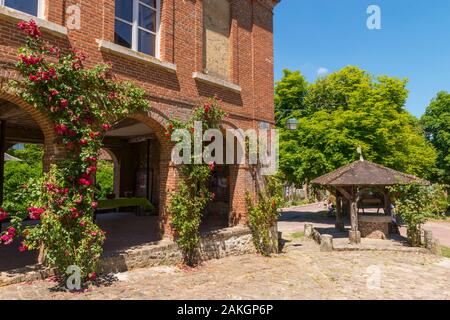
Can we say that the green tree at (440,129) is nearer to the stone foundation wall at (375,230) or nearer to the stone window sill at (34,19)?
the stone foundation wall at (375,230)

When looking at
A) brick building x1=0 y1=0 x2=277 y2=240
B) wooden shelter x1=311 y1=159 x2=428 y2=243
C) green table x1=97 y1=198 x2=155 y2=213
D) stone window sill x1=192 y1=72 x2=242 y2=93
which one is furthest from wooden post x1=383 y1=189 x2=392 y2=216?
green table x1=97 y1=198 x2=155 y2=213

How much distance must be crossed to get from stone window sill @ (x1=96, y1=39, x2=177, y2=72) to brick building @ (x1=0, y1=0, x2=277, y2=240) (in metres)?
0.02

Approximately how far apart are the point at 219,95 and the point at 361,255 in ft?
22.8

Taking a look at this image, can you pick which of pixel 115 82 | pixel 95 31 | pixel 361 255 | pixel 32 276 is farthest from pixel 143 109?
pixel 361 255

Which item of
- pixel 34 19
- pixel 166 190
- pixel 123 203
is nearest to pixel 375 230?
pixel 166 190

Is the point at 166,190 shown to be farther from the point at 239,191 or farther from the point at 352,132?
the point at 352,132

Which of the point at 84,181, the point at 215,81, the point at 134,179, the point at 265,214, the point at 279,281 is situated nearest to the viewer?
the point at 84,181

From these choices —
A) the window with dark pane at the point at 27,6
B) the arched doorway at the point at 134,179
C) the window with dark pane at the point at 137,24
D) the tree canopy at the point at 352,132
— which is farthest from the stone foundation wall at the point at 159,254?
the tree canopy at the point at 352,132

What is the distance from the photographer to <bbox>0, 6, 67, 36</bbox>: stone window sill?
5402 mm

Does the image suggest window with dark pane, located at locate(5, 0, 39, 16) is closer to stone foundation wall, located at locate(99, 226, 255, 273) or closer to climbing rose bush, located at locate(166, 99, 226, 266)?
climbing rose bush, located at locate(166, 99, 226, 266)

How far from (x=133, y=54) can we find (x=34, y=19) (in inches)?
78.7

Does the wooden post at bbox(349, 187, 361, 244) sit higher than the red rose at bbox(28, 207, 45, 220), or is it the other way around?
the red rose at bbox(28, 207, 45, 220)

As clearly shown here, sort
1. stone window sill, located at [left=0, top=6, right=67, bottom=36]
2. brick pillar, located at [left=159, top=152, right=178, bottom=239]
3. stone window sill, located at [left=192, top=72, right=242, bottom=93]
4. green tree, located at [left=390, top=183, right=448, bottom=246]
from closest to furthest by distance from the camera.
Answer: stone window sill, located at [left=0, top=6, right=67, bottom=36], brick pillar, located at [left=159, top=152, right=178, bottom=239], stone window sill, located at [left=192, top=72, right=242, bottom=93], green tree, located at [left=390, top=183, right=448, bottom=246]

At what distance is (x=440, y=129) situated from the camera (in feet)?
86.3
